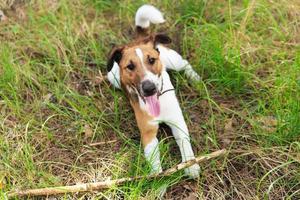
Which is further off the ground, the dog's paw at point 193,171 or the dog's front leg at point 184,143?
the dog's front leg at point 184,143

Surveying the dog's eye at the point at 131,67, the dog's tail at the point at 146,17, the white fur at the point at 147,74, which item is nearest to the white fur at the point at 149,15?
the dog's tail at the point at 146,17

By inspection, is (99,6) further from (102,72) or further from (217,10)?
(217,10)

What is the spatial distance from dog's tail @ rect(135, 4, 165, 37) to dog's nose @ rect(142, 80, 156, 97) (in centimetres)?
88

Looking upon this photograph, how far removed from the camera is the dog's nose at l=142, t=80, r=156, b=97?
11.7ft

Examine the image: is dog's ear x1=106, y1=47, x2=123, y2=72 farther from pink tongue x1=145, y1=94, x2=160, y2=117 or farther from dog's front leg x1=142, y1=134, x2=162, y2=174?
dog's front leg x1=142, y1=134, x2=162, y2=174

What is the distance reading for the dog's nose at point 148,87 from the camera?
3.56 metres

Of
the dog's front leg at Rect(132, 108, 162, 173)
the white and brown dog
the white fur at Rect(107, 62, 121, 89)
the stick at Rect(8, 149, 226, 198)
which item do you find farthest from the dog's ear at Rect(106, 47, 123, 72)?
the stick at Rect(8, 149, 226, 198)

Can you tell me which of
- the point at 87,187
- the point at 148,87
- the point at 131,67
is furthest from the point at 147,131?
the point at 87,187

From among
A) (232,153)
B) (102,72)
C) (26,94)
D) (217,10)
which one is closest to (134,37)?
(102,72)

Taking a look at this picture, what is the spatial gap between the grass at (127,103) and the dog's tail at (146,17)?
429 millimetres

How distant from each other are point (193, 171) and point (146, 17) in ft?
4.80

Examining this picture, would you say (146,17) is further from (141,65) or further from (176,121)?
(176,121)

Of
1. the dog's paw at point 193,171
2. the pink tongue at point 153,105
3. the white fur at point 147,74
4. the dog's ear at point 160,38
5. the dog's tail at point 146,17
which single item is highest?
the dog's tail at point 146,17

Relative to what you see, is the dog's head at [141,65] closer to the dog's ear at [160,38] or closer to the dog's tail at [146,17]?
the dog's ear at [160,38]
